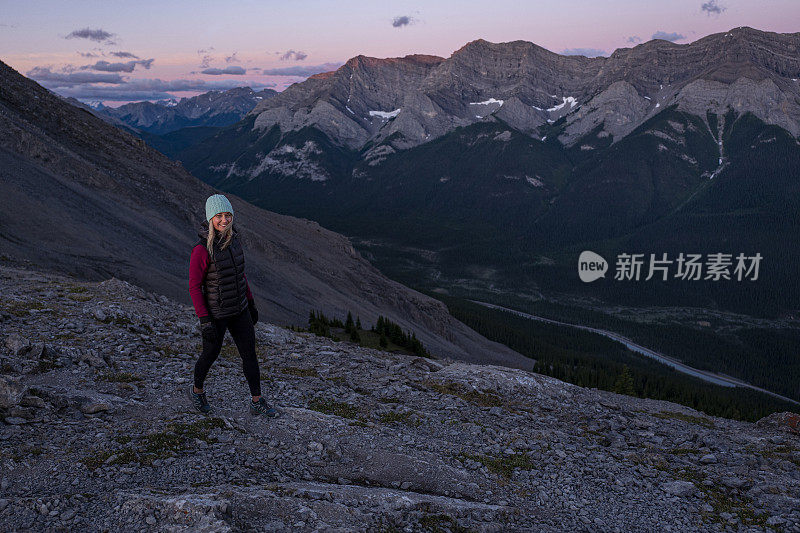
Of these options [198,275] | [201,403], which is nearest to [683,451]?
[201,403]

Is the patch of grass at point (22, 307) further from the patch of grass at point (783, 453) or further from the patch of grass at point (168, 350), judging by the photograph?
the patch of grass at point (783, 453)

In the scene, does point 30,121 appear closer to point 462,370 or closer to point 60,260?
point 60,260

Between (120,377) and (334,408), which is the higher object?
(120,377)

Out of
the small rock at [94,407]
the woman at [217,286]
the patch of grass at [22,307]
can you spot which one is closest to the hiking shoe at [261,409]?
the woman at [217,286]

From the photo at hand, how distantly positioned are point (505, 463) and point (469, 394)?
5891 millimetres

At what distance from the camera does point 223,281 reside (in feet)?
34.0

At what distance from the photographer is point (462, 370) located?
68.4 ft

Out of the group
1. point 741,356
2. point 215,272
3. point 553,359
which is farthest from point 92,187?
point 741,356

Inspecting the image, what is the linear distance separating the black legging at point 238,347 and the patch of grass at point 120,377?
3018 millimetres

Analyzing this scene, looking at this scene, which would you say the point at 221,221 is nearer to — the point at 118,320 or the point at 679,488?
the point at 118,320

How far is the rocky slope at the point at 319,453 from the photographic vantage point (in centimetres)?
755

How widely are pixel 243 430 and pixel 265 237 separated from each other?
68661mm

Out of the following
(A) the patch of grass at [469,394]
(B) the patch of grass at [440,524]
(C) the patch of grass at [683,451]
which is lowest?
(A) the patch of grass at [469,394]

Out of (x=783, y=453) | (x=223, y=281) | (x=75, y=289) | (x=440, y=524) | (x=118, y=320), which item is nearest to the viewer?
(x=440, y=524)
